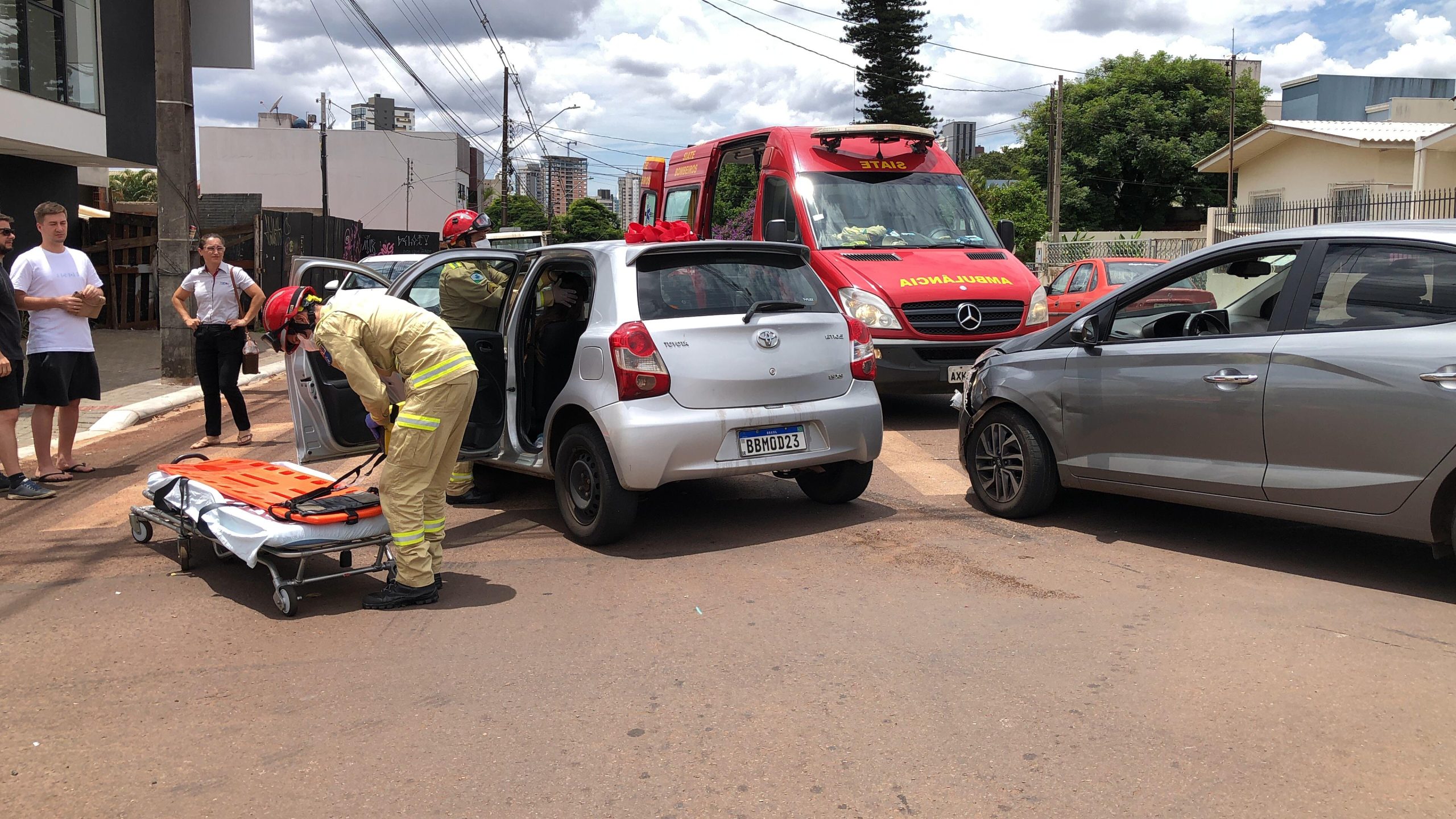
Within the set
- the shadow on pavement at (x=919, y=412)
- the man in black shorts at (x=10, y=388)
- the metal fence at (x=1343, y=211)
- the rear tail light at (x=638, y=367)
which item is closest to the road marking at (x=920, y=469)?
the shadow on pavement at (x=919, y=412)

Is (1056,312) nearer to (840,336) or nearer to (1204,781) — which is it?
(840,336)

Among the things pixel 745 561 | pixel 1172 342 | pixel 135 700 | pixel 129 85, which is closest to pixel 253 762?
pixel 135 700

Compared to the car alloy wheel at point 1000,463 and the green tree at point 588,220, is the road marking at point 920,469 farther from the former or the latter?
the green tree at point 588,220

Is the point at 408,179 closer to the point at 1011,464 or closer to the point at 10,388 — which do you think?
the point at 10,388

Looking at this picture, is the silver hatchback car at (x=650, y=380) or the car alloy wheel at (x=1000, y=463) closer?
the silver hatchback car at (x=650, y=380)

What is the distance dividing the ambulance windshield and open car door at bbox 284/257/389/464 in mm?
5082

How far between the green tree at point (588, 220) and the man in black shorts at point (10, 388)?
72539mm

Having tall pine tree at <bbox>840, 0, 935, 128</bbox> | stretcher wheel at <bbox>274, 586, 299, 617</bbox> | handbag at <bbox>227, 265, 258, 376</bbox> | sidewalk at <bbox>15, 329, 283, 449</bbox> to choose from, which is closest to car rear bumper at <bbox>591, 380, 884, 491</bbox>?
stretcher wheel at <bbox>274, 586, 299, 617</bbox>

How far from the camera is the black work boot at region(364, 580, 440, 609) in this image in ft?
16.9

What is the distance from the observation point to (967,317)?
9.73 m

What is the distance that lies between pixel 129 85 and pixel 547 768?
19.2 metres

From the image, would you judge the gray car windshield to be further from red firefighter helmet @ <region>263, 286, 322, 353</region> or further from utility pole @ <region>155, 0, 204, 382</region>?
utility pole @ <region>155, 0, 204, 382</region>

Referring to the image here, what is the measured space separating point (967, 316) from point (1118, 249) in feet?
65.8

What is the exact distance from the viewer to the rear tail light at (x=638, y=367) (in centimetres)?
582
